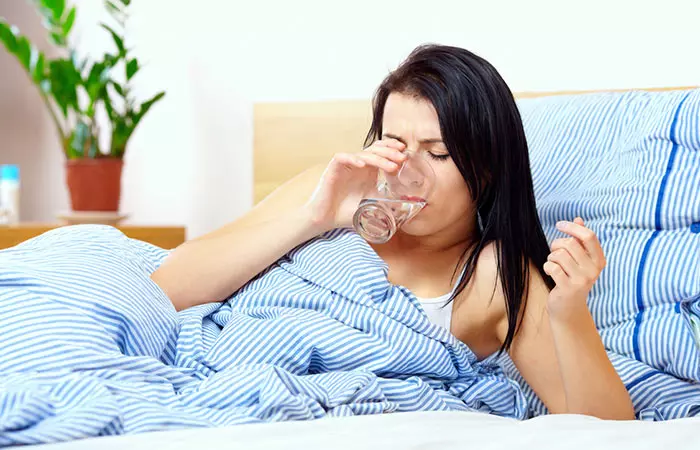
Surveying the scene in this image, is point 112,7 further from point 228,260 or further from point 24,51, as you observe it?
point 228,260

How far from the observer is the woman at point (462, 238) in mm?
1105

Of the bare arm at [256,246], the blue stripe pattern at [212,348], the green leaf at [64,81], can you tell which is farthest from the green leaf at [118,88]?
the bare arm at [256,246]

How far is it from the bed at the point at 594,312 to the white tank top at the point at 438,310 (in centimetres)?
28

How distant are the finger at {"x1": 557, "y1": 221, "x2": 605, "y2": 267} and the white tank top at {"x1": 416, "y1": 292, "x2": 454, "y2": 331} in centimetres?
30

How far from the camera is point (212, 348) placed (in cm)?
106

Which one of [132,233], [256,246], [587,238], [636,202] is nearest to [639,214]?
[636,202]

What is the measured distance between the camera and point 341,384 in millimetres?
971

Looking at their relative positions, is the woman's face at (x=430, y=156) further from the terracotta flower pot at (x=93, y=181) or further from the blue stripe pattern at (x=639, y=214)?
the terracotta flower pot at (x=93, y=181)

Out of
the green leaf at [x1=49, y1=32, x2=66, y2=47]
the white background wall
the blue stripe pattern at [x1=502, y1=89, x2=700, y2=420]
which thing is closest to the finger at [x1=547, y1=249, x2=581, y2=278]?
the blue stripe pattern at [x1=502, y1=89, x2=700, y2=420]

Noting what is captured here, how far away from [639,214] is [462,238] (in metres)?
0.31

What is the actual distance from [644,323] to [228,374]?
27.6 inches

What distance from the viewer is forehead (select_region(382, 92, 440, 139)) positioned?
3.77 ft

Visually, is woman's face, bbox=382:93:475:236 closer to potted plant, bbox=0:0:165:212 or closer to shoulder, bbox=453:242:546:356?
shoulder, bbox=453:242:546:356

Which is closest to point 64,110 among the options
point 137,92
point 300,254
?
point 137,92
